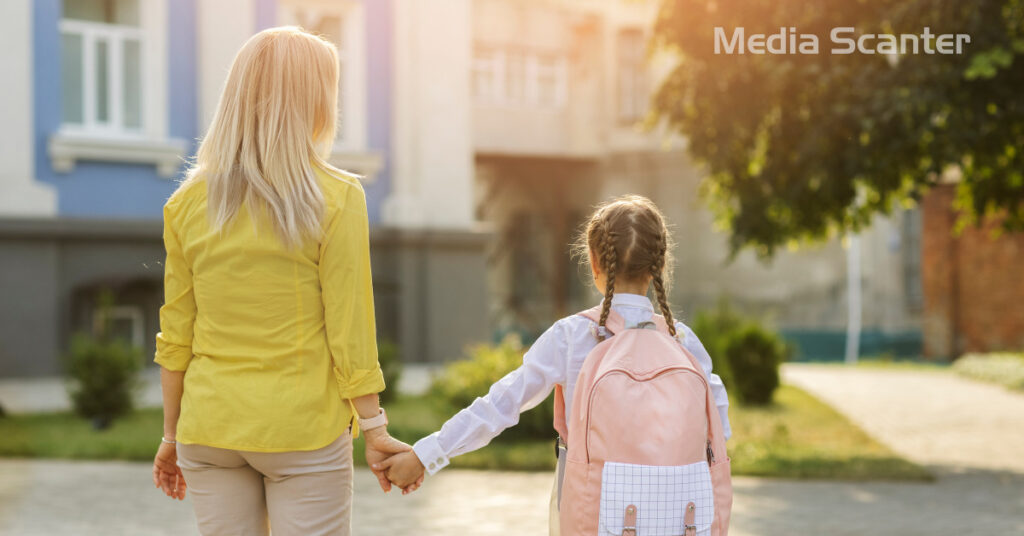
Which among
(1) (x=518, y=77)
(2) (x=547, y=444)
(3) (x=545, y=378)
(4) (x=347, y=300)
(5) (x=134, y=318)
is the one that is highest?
(1) (x=518, y=77)

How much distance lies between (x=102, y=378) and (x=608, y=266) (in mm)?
9943

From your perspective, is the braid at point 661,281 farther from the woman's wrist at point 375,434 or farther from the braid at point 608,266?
the woman's wrist at point 375,434

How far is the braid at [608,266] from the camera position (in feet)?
9.99

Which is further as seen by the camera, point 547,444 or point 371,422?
point 547,444

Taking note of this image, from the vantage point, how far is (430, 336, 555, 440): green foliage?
33.5 feet

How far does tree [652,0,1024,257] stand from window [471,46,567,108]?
1856 centimetres

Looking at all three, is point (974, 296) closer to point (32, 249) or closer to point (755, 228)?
point (755, 228)

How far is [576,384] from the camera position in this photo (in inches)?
119

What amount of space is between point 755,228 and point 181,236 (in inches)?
307

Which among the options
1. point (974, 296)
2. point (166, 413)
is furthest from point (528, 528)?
point (974, 296)

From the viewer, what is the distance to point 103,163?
14.5m

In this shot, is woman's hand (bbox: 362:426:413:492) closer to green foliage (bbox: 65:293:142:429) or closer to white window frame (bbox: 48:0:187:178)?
green foliage (bbox: 65:293:142:429)

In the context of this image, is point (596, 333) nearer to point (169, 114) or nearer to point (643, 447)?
point (643, 447)

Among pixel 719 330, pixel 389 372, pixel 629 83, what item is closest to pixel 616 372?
pixel 389 372
